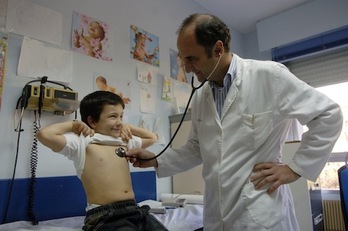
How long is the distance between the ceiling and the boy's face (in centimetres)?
215

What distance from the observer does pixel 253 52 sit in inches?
142

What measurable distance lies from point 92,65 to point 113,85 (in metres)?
0.20

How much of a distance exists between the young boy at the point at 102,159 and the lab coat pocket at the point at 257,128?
51 cm

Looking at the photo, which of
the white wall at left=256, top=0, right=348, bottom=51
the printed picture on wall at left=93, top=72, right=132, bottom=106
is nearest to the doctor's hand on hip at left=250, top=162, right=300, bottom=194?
the printed picture on wall at left=93, top=72, right=132, bottom=106

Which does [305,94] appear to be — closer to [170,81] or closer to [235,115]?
[235,115]

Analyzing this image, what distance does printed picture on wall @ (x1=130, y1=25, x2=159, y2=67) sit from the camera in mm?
2129

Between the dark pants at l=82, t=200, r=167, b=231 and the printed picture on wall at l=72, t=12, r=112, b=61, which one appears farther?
the printed picture on wall at l=72, t=12, r=112, b=61

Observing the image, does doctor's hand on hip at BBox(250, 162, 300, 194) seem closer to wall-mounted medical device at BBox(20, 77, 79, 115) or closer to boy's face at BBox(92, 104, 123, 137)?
boy's face at BBox(92, 104, 123, 137)

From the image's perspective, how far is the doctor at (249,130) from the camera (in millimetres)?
854

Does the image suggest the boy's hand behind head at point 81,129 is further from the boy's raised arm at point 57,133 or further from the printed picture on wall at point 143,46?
the printed picture on wall at point 143,46

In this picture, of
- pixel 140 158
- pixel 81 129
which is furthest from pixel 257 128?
pixel 81 129

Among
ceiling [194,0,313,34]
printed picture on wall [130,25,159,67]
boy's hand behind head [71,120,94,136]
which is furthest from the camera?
ceiling [194,0,313,34]

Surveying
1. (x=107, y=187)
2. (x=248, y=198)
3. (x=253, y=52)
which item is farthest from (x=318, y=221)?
(x=253, y=52)

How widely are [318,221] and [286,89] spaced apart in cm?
177
